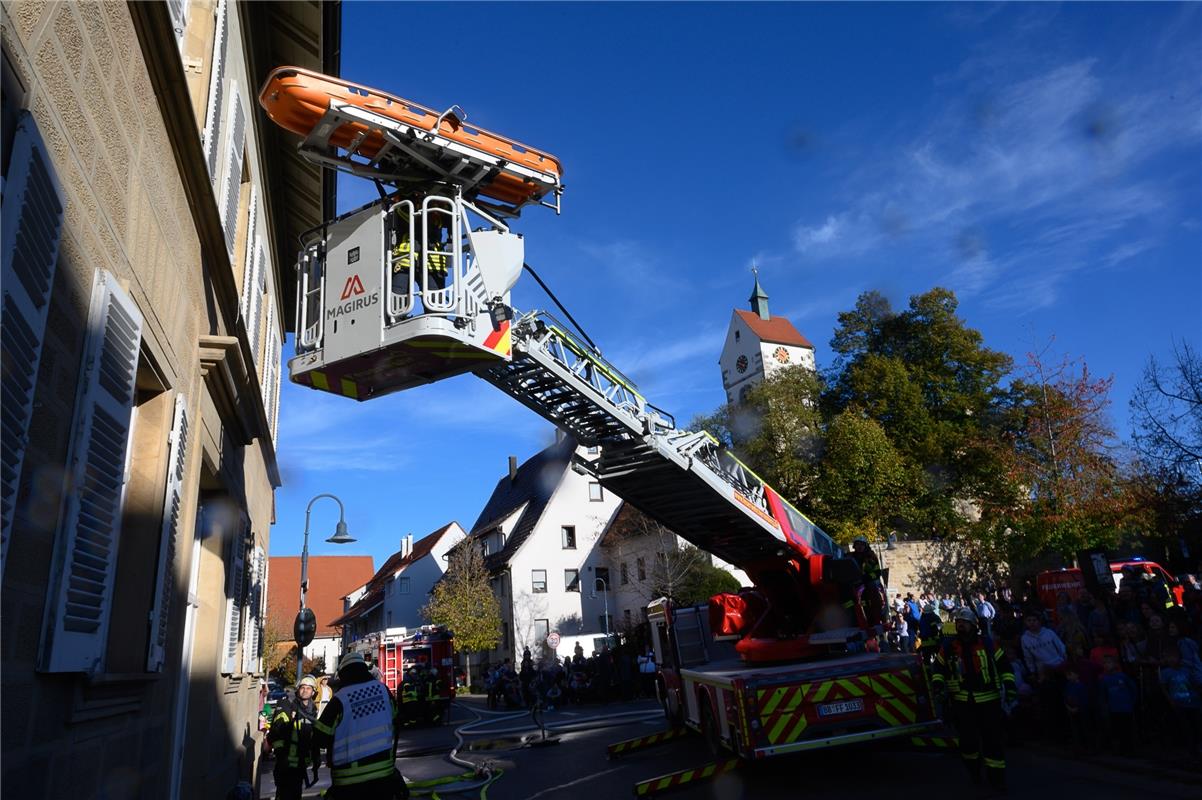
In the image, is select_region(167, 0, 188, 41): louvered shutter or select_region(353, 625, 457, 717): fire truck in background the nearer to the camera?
select_region(167, 0, 188, 41): louvered shutter

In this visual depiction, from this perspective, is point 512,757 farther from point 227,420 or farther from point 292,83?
point 292,83

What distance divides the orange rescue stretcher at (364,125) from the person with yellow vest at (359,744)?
5.05m

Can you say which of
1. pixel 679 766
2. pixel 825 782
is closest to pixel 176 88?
pixel 825 782

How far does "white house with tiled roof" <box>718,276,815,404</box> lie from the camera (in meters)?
71.7

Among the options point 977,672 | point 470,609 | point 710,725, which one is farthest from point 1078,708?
point 470,609

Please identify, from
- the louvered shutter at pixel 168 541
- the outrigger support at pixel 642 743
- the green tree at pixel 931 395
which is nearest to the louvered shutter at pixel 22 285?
the louvered shutter at pixel 168 541

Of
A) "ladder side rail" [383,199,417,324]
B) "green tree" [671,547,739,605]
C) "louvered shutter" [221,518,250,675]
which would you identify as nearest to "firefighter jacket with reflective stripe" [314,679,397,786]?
"ladder side rail" [383,199,417,324]

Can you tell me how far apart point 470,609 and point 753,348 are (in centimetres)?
4055

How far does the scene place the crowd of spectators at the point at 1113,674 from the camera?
8.63 meters

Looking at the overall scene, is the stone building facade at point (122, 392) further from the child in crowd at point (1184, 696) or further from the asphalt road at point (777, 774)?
the child in crowd at point (1184, 696)

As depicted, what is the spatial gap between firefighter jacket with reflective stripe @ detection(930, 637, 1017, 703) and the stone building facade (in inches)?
259

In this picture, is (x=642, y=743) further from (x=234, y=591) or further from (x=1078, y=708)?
(x=234, y=591)

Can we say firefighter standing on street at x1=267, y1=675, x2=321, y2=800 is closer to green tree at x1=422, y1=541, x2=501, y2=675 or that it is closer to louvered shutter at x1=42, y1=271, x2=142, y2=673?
louvered shutter at x1=42, y1=271, x2=142, y2=673

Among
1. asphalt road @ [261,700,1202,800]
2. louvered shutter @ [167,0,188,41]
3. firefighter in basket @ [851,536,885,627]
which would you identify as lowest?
asphalt road @ [261,700,1202,800]
